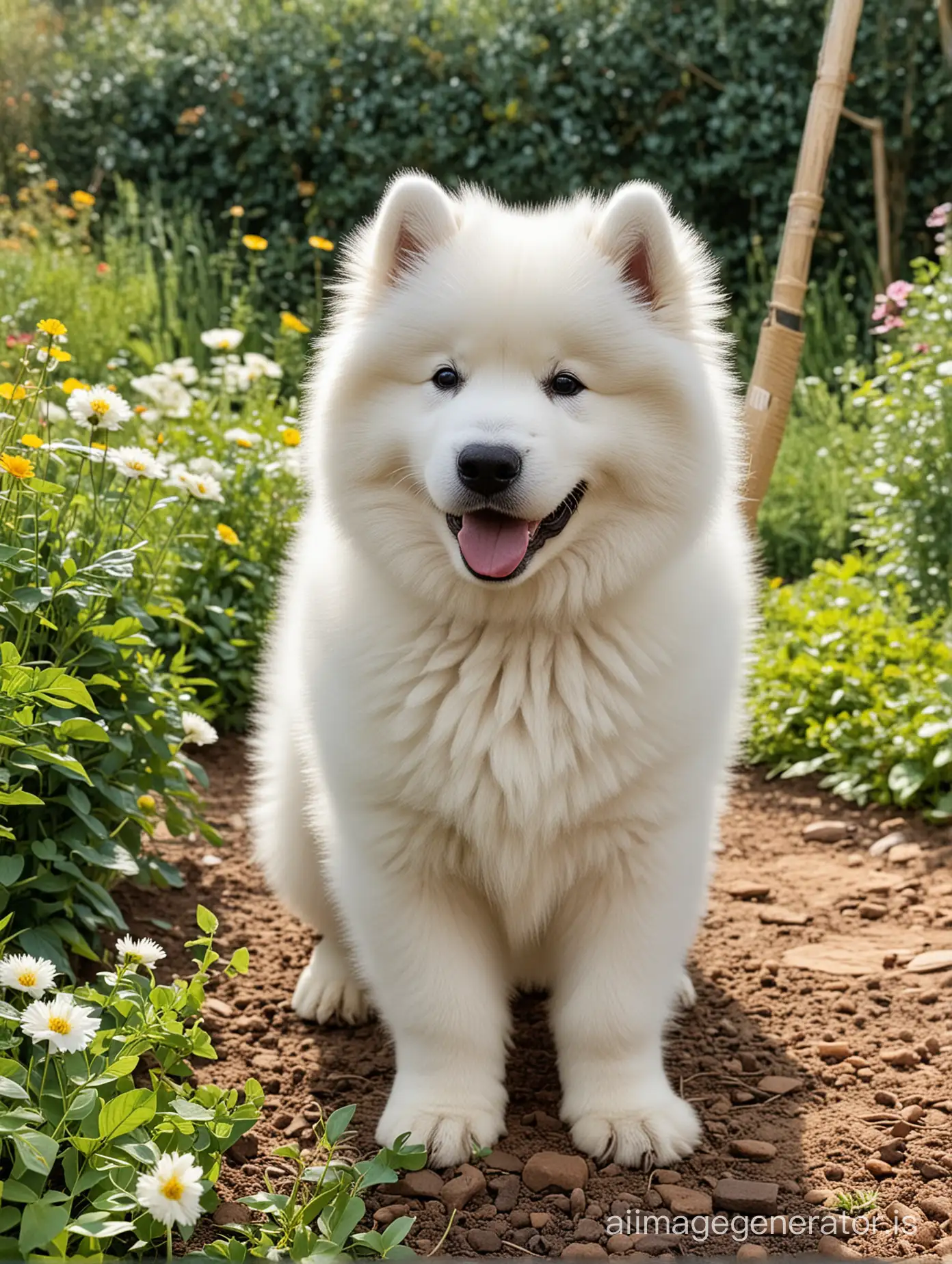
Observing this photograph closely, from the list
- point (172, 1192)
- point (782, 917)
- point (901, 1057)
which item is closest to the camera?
point (172, 1192)

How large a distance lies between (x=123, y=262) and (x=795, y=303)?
5463 mm

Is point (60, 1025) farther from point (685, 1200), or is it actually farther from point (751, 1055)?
point (751, 1055)

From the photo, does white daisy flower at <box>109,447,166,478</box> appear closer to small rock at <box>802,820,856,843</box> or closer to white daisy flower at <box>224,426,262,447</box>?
white daisy flower at <box>224,426,262,447</box>

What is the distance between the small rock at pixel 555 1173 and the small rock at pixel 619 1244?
0.16 m

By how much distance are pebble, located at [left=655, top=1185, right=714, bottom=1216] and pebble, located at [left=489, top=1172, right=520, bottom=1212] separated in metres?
0.28

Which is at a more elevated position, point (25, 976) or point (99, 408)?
point (99, 408)

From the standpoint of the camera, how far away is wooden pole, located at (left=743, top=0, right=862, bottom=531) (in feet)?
12.3

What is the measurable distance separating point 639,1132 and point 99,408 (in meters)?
1.97

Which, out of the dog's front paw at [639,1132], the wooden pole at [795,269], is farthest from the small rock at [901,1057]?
the wooden pole at [795,269]

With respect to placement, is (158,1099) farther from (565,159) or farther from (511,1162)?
(565,159)

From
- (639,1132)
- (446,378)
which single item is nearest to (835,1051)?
(639,1132)

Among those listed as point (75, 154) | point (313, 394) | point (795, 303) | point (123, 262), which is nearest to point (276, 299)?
point (123, 262)

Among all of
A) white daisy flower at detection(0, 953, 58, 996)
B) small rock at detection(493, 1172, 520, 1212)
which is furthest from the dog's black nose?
small rock at detection(493, 1172, 520, 1212)

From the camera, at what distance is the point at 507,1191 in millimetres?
2514
